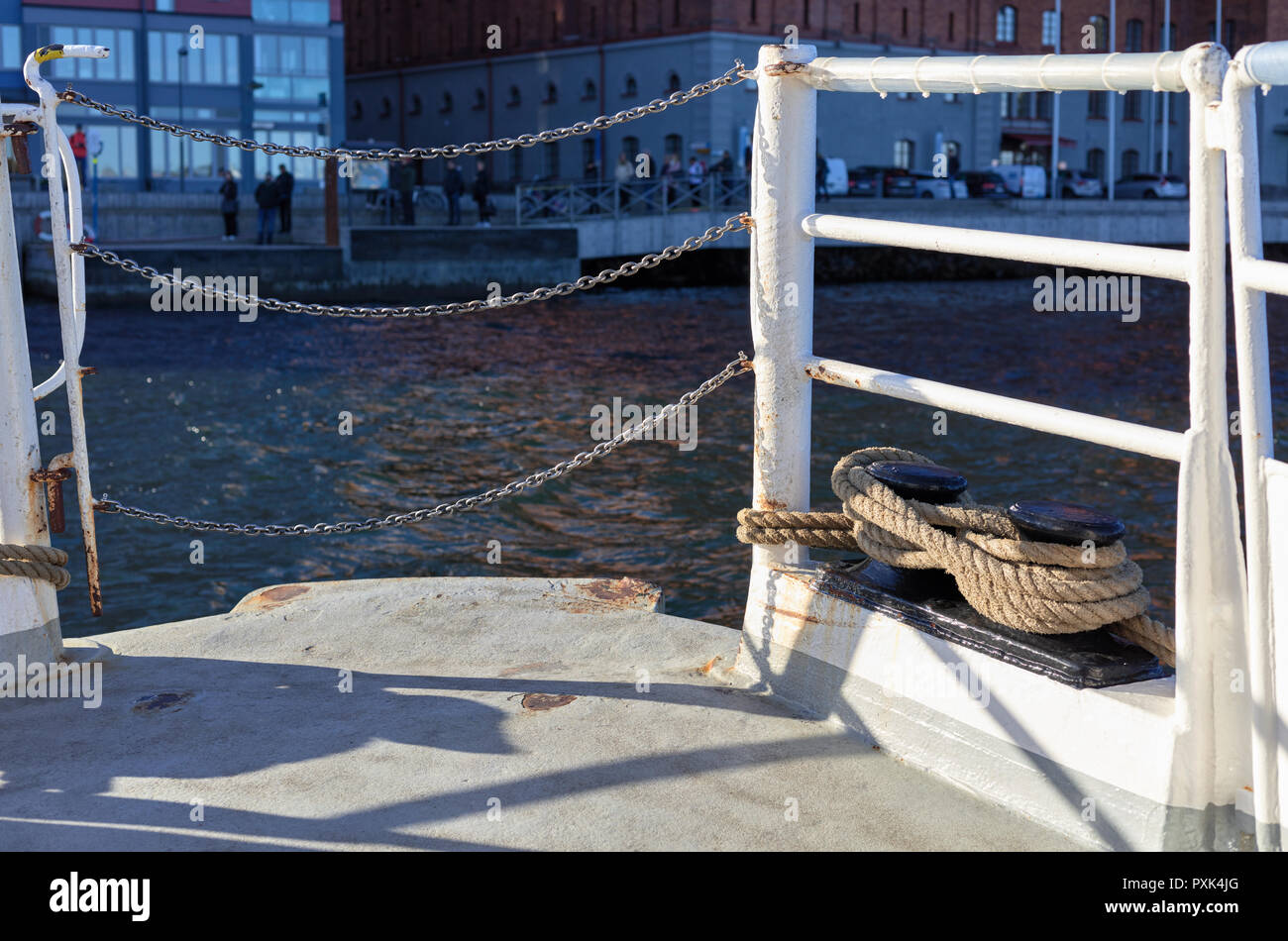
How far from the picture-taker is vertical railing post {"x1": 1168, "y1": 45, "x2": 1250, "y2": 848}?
2.48m

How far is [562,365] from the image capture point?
65.7 ft

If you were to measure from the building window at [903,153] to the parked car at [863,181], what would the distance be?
21.8 feet

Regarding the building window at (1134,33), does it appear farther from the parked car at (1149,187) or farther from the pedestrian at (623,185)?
the pedestrian at (623,185)

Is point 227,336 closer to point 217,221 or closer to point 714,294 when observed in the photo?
point 217,221

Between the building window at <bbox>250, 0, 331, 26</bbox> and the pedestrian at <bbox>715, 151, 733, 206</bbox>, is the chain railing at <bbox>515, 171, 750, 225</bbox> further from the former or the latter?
the building window at <bbox>250, 0, 331, 26</bbox>

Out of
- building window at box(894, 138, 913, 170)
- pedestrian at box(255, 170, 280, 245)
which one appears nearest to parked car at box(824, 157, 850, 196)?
building window at box(894, 138, 913, 170)

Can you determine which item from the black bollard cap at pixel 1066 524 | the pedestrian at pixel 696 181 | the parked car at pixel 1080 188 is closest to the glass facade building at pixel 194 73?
the pedestrian at pixel 696 181

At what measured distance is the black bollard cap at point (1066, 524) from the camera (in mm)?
2924

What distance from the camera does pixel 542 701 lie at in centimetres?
356

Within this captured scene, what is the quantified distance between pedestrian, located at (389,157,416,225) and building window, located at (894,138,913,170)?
19406mm

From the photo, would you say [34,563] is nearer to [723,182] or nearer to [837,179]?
[723,182]

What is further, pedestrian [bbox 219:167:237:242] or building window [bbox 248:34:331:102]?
building window [bbox 248:34:331:102]

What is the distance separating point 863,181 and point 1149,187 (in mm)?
12560

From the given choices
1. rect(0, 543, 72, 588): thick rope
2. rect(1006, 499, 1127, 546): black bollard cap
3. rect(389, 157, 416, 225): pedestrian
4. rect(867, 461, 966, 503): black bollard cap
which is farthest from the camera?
rect(389, 157, 416, 225): pedestrian
